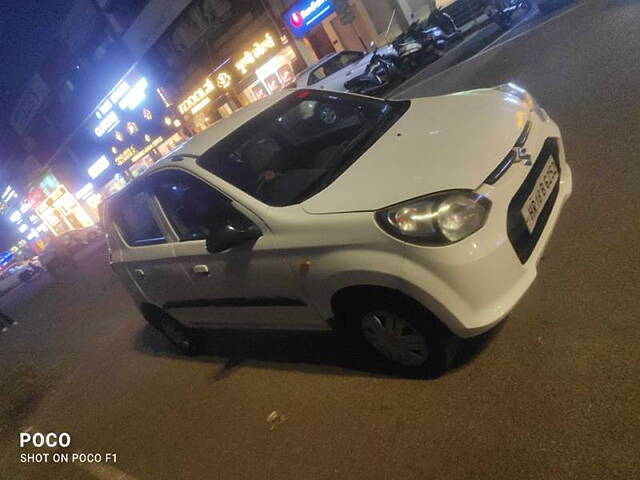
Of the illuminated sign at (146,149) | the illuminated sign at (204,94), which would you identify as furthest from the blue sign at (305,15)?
the illuminated sign at (146,149)

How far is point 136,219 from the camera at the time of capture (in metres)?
4.32

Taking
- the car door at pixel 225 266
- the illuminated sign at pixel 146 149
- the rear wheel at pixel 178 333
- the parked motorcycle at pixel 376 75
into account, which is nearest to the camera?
the car door at pixel 225 266

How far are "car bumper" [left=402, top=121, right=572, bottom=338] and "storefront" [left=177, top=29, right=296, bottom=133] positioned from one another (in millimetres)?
18631

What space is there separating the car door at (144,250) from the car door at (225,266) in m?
0.15

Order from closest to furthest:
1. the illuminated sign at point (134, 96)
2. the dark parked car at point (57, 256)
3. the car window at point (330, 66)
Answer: the car window at point (330, 66) → the dark parked car at point (57, 256) → the illuminated sign at point (134, 96)

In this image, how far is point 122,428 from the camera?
4.30 meters

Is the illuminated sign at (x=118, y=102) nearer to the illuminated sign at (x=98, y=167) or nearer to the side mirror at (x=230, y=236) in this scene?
the illuminated sign at (x=98, y=167)

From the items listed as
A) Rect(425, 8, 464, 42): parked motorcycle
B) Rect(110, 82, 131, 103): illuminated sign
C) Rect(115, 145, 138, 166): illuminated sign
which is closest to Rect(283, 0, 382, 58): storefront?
Rect(425, 8, 464, 42): parked motorcycle

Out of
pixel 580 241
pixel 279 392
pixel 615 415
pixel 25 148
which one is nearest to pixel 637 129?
pixel 580 241

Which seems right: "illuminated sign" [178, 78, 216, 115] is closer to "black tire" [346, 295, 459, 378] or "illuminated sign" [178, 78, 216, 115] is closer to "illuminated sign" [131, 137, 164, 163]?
"illuminated sign" [131, 137, 164, 163]

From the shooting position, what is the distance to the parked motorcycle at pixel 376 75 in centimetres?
1248

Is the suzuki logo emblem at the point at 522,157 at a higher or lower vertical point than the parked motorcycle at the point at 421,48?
lower

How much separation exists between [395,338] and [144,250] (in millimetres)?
2637

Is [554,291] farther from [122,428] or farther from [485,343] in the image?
[122,428]
